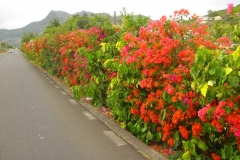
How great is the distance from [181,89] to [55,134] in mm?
3030

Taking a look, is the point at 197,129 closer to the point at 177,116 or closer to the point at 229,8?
the point at 177,116

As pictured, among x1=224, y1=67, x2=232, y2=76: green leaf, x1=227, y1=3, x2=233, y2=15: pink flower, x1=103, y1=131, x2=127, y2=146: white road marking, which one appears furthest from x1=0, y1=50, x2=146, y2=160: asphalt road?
x1=227, y1=3, x2=233, y2=15: pink flower

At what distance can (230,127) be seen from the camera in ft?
10.4

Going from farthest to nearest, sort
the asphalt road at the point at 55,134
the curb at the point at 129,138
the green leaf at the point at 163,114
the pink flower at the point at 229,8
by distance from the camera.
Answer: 1. the asphalt road at the point at 55,134
2. the curb at the point at 129,138
3. the green leaf at the point at 163,114
4. the pink flower at the point at 229,8

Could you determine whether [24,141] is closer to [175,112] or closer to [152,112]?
[152,112]

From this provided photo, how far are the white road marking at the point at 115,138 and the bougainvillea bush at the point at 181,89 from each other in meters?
0.33

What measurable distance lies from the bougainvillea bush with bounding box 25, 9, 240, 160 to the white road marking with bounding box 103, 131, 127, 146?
0.33 m

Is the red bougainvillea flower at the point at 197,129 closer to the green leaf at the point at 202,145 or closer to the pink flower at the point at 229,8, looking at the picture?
the green leaf at the point at 202,145

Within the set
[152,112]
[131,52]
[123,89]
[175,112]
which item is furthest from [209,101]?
[123,89]

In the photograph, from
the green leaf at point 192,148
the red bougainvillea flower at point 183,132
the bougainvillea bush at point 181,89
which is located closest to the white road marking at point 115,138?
the bougainvillea bush at point 181,89

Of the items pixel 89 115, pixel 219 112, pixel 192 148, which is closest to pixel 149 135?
pixel 192 148

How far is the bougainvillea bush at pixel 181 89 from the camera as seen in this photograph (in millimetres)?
3158

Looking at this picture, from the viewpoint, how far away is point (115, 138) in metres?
5.25

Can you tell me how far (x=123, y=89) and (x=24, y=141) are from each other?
7.29 feet
